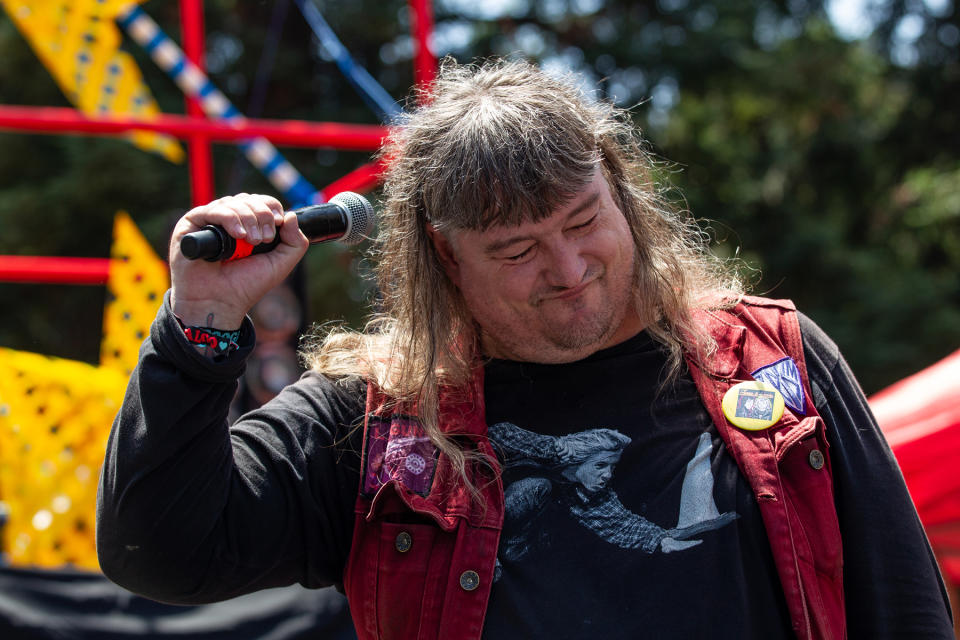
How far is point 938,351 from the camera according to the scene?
8.15 m

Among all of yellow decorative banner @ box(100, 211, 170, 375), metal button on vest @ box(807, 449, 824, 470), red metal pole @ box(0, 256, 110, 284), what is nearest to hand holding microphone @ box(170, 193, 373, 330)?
metal button on vest @ box(807, 449, 824, 470)

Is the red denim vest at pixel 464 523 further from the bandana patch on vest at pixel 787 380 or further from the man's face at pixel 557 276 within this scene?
the man's face at pixel 557 276

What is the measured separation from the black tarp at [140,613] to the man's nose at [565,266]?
121 centimetres

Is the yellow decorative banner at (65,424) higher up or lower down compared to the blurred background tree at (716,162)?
lower down

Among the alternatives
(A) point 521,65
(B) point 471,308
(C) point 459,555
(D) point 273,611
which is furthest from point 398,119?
(D) point 273,611

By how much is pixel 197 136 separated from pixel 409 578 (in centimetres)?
227

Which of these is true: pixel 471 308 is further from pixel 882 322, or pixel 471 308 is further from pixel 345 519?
pixel 882 322

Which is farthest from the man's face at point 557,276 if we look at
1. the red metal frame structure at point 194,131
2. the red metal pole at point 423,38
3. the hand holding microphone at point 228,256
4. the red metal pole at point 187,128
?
the red metal pole at point 423,38

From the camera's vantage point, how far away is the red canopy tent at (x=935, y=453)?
8.50ft

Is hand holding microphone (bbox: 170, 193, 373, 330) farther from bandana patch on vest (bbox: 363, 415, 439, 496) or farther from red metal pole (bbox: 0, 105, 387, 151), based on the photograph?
red metal pole (bbox: 0, 105, 387, 151)

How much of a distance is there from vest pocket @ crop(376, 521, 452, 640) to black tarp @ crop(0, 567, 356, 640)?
3.27ft

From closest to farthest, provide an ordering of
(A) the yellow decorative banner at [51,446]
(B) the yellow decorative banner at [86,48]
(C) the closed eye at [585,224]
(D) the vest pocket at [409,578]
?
(D) the vest pocket at [409,578] → (C) the closed eye at [585,224] → (A) the yellow decorative banner at [51,446] → (B) the yellow decorative banner at [86,48]

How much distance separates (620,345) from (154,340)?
69 centimetres

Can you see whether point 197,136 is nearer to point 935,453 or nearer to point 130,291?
point 130,291
